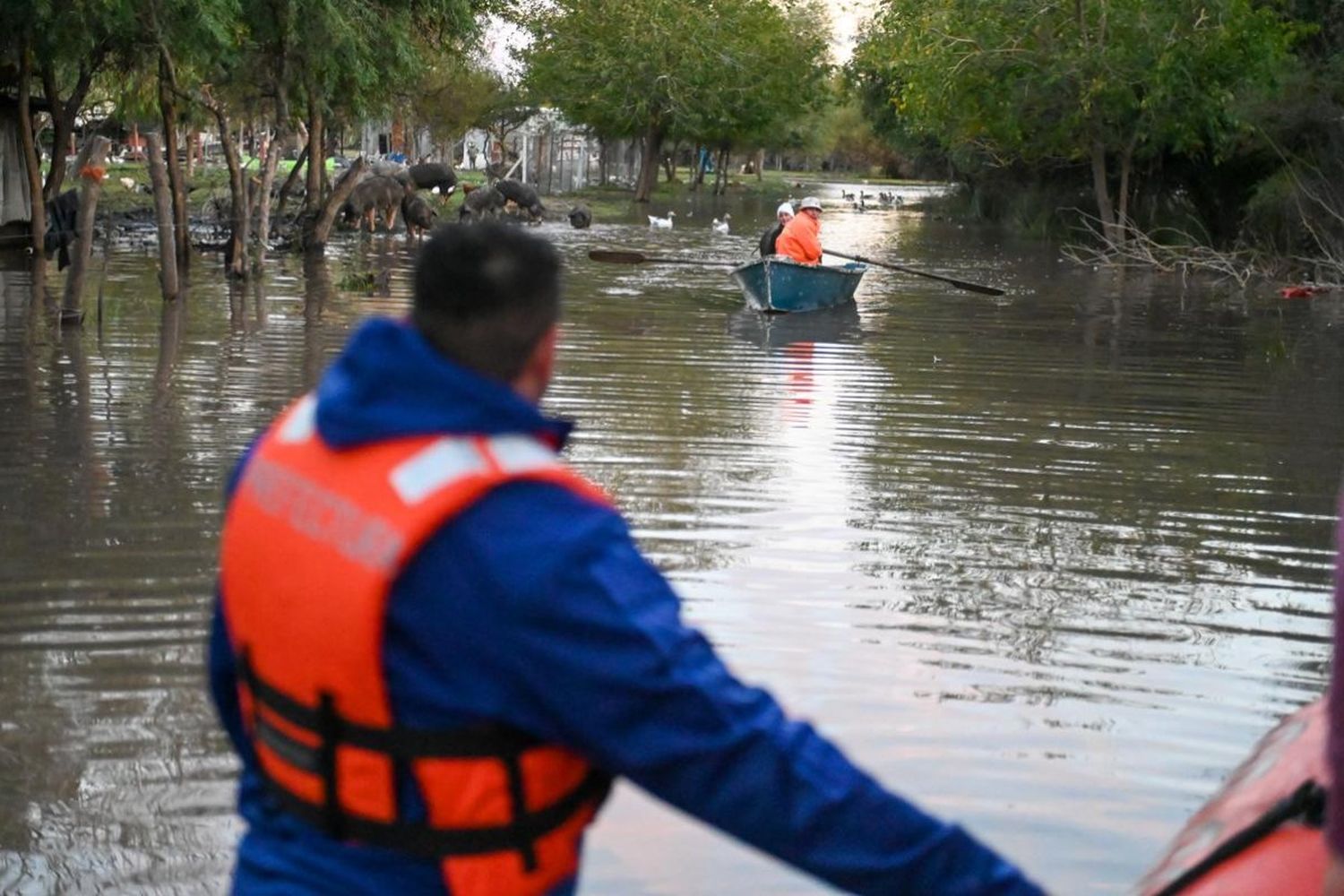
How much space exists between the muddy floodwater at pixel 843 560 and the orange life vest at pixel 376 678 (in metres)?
2.70

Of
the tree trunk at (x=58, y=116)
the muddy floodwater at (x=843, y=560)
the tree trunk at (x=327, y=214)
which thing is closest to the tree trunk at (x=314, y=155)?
the tree trunk at (x=327, y=214)

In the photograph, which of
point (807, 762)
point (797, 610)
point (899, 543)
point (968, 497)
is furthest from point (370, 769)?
point (968, 497)

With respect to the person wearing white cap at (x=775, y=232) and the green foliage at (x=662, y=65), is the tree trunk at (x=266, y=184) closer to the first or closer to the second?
the person wearing white cap at (x=775, y=232)

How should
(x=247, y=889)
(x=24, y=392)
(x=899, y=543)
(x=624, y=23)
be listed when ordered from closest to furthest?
(x=247, y=889) → (x=899, y=543) → (x=24, y=392) → (x=624, y=23)

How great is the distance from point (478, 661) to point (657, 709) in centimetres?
22

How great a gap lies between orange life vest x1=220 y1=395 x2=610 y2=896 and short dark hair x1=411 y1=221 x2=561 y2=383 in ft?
0.46

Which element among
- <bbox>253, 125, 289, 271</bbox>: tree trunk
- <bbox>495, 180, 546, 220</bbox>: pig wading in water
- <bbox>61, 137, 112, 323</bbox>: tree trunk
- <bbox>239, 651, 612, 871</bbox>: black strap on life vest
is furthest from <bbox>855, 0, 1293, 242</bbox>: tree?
<bbox>239, 651, 612, 871</bbox>: black strap on life vest

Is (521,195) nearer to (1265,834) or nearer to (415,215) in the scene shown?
(415,215)

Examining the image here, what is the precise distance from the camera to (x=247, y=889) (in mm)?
2418

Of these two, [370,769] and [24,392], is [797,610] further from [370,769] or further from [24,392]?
[24,392]

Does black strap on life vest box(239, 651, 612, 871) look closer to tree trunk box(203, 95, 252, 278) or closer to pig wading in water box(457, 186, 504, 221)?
tree trunk box(203, 95, 252, 278)

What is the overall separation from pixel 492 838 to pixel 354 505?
1.47 feet

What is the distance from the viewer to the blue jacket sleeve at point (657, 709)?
84.4 inches

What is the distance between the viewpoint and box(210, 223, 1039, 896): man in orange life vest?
2.17 meters
